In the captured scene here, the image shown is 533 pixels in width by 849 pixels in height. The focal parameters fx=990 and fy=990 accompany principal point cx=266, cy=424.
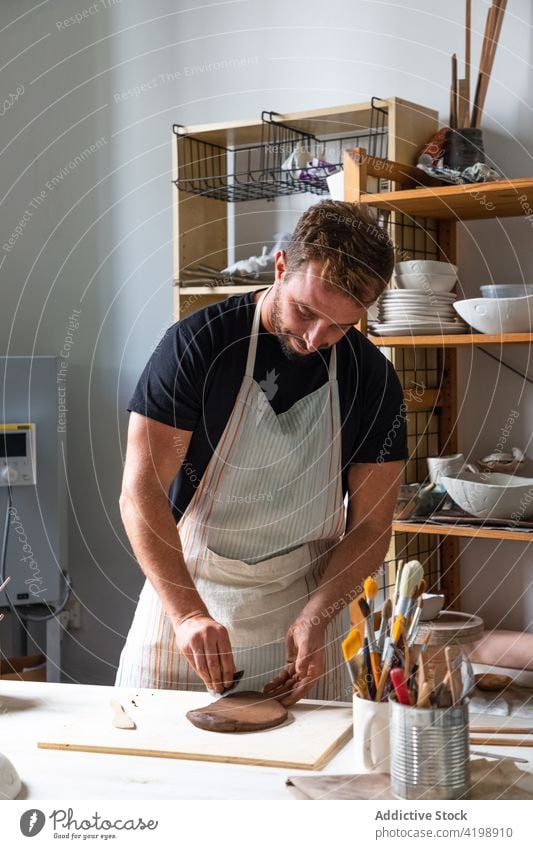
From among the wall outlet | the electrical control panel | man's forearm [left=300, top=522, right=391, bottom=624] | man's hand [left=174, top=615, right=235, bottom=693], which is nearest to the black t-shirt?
man's forearm [left=300, top=522, right=391, bottom=624]

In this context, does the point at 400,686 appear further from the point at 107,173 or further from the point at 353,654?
the point at 107,173

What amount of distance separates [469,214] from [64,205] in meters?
1.49

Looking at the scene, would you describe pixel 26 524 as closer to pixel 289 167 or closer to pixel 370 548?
pixel 289 167

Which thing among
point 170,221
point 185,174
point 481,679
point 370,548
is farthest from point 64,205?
point 481,679

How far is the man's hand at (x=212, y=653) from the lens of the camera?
148 centimetres

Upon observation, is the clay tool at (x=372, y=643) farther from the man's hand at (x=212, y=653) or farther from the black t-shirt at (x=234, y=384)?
the black t-shirt at (x=234, y=384)

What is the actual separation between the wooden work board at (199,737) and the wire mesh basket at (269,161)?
1527 millimetres

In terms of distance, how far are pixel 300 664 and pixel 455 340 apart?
0.98 metres

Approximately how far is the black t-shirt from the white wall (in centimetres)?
125

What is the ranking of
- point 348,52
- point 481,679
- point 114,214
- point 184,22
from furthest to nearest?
point 114,214 < point 184,22 < point 348,52 < point 481,679

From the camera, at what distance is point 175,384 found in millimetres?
1648

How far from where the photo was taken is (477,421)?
2.57 m

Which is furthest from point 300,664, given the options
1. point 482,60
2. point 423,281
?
point 482,60

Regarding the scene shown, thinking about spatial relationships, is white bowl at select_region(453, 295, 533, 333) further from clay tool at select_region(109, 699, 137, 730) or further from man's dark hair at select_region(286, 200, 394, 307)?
clay tool at select_region(109, 699, 137, 730)
